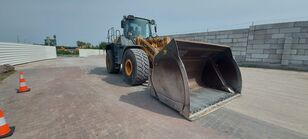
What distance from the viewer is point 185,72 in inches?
86.5

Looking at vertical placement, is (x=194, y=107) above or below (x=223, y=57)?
below

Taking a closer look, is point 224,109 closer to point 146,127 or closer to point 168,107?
point 168,107

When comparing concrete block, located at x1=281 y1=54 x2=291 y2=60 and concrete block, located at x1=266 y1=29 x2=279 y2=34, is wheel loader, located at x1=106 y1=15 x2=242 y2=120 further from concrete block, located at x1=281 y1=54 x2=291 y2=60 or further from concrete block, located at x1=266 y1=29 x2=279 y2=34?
concrete block, located at x1=266 y1=29 x2=279 y2=34

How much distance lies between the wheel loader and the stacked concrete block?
301 inches

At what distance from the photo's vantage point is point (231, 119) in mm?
2242

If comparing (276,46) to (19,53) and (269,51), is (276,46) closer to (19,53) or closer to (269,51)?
(269,51)

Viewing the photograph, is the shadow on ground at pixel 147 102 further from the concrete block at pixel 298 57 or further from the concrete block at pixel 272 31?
the concrete block at pixel 272 31

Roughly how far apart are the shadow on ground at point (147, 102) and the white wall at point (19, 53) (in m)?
11.2

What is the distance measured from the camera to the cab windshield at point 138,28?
5455mm

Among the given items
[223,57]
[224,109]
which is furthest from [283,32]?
[224,109]

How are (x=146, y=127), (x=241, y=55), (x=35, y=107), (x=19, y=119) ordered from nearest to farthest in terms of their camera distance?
1. (x=146, y=127)
2. (x=19, y=119)
3. (x=35, y=107)
4. (x=241, y=55)

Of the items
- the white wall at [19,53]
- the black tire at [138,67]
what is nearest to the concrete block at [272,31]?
the black tire at [138,67]

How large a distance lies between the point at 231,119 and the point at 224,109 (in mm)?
385

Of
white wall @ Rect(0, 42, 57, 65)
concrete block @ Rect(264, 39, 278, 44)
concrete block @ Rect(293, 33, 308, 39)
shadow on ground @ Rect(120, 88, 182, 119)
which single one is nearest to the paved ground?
Result: shadow on ground @ Rect(120, 88, 182, 119)
